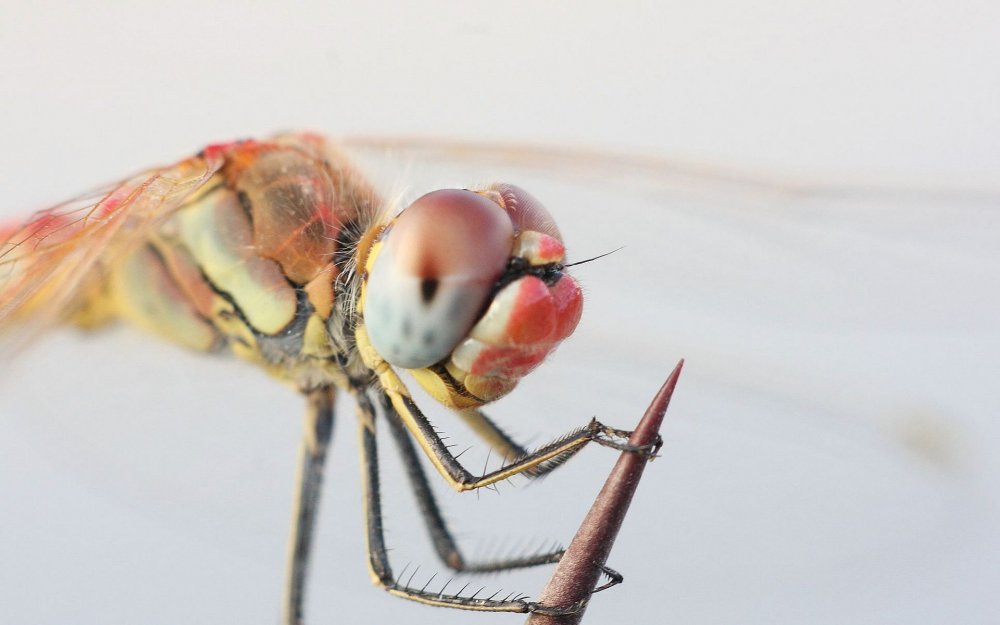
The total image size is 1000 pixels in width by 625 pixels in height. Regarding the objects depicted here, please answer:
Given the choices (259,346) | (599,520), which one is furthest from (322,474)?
(599,520)

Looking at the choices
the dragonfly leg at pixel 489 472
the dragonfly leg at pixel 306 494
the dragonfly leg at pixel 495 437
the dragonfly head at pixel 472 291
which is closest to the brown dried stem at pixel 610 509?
the dragonfly leg at pixel 489 472

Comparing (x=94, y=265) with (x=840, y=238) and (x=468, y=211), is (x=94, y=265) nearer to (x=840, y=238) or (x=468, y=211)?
(x=468, y=211)

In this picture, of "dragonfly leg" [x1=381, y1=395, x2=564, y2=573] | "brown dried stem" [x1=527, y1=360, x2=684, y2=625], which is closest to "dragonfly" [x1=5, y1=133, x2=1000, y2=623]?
"dragonfly leg" [x1=381, y1=395, x2=564, y2=573]

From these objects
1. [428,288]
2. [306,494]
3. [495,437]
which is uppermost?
[428,288]

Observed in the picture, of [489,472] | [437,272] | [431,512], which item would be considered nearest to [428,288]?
[437,272]

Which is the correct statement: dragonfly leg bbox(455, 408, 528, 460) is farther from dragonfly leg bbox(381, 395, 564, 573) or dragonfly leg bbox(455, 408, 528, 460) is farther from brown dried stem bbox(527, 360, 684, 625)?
brown dried stem bbox(527, 360, 684, 625)

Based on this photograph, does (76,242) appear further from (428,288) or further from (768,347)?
(768,347)
